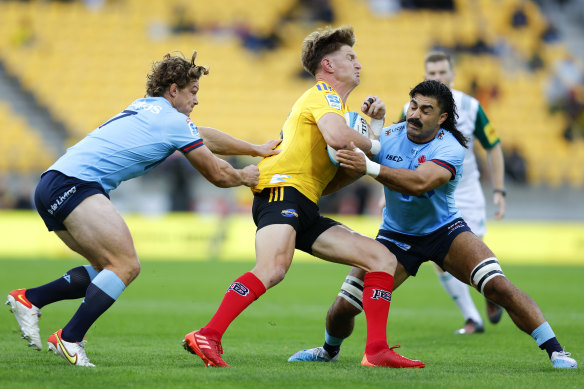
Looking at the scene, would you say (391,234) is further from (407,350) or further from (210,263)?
(210,263)

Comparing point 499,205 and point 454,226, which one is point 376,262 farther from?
point 499,205

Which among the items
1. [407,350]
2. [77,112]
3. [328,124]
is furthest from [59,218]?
[77,112]

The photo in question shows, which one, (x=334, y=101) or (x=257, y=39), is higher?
(x=257, y=39)

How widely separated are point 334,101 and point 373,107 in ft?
1.07

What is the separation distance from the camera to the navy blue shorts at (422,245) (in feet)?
19.8

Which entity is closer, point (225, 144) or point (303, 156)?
point (303, 156)

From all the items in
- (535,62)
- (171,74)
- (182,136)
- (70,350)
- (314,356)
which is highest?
(535,62)

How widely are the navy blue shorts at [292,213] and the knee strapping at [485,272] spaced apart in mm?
1070

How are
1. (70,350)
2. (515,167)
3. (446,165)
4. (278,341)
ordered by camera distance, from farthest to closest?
(515,167)
(278,341)
(446,165)
(70,350)

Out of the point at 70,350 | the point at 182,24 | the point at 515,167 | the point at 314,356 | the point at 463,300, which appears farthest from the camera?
the point at 182,24

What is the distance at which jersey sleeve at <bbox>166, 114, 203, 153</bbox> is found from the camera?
5.48 m

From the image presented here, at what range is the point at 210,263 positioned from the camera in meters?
17.9

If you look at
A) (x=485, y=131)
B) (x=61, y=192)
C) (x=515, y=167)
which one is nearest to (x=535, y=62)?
(x=515, y=167)

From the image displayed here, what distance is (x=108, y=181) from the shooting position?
18.5 feet
